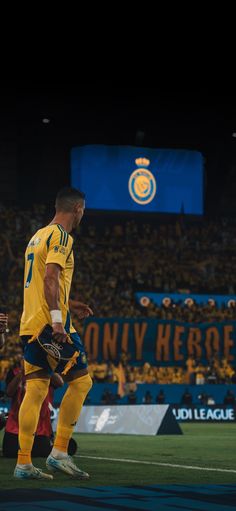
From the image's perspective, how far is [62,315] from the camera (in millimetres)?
7945

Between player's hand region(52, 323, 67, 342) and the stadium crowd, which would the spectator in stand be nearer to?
the stadium crowd

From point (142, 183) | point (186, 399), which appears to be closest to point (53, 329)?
point (186, 399)

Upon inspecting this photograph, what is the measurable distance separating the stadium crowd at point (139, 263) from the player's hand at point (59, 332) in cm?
2668

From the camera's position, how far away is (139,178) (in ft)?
145

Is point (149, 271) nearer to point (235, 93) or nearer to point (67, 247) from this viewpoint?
point (235, 93)

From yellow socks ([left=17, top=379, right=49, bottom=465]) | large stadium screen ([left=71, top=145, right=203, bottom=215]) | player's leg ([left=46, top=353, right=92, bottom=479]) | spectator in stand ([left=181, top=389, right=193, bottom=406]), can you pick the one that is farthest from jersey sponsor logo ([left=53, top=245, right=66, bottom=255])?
large stadium screen ([left=71, top=145, right=203, bottom=215])

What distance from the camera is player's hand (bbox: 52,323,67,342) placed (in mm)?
7543

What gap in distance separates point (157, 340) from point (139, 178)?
15103 mm

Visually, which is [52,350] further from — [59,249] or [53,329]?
[59,249]

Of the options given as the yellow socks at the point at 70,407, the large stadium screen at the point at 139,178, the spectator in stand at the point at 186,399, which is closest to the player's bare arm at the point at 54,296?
the yellow socks at the point at 70,407

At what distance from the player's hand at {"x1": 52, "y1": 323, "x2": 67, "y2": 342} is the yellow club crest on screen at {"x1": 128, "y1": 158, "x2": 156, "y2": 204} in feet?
120

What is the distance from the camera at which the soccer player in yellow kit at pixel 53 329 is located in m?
7.73

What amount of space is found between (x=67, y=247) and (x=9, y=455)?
3.91 metres

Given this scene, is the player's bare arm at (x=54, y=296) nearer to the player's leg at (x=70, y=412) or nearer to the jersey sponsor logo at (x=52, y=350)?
the jersey sponsor logo at (x=52, y=350)
